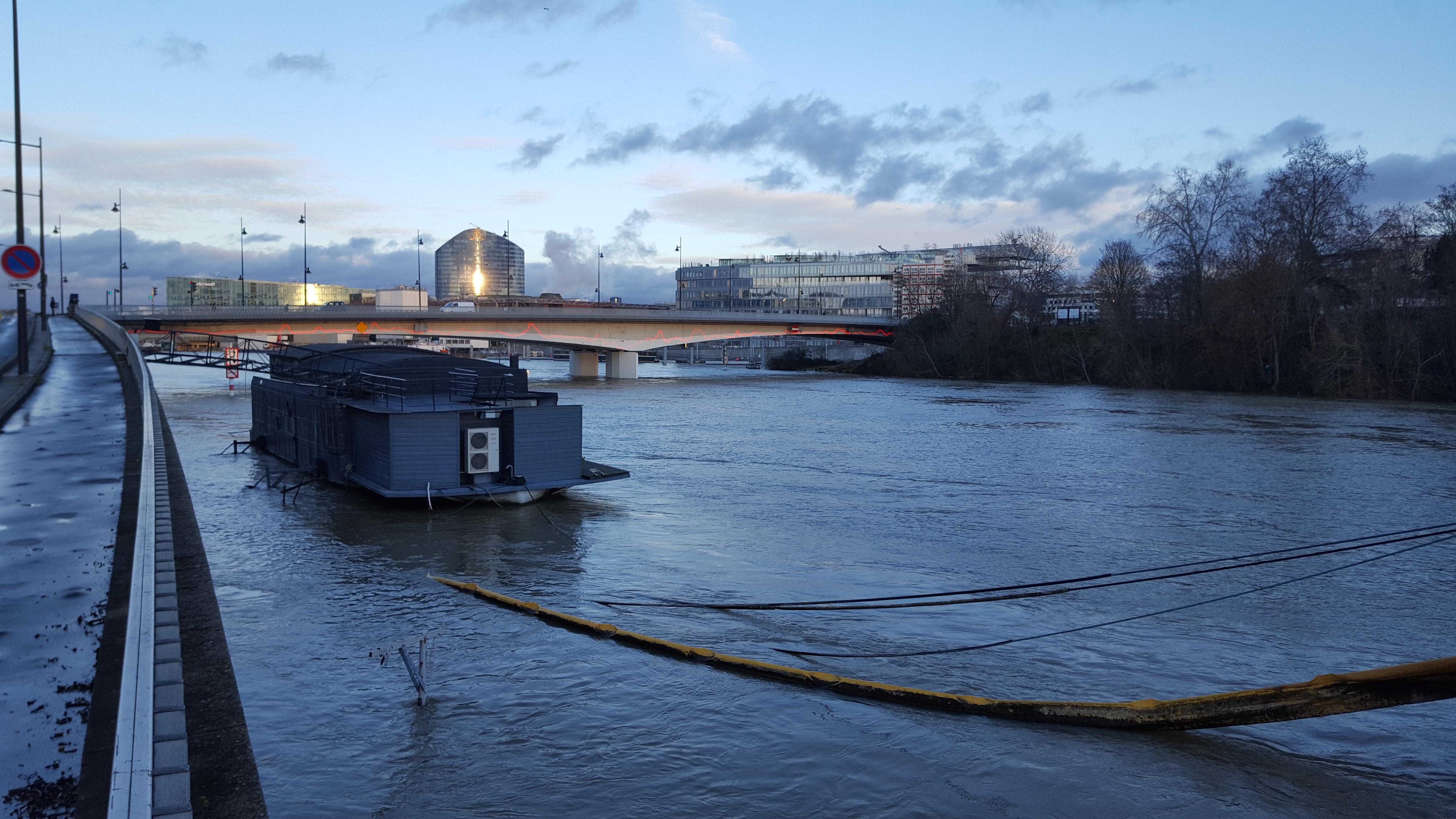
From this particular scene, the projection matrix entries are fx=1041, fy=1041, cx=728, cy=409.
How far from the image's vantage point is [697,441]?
112ft

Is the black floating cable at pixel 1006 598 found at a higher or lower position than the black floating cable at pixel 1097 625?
higher

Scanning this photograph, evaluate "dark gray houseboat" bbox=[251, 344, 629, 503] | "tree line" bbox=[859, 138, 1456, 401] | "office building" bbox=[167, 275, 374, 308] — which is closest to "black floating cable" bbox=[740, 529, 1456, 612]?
"dark gray houseboat" bbox=[251, 344, 629, 503]

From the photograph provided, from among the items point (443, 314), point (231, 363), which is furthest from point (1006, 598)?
point (443, 314)

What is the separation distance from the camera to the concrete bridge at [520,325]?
6156 centimetres

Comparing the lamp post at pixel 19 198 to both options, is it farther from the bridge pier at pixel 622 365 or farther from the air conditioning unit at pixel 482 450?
the bridge pier at pixel 622 365

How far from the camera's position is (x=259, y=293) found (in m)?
173

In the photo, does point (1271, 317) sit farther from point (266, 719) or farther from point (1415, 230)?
point (266, 719)

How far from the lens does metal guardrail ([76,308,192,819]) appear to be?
5020 millimetres

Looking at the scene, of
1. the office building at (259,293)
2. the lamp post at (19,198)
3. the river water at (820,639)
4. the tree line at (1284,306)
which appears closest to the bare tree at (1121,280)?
the tree line at (1284,306)

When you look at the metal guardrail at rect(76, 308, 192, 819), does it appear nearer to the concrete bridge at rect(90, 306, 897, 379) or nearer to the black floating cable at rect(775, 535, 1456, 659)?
the black floating cable at rect(775, 535, 1456, 659)

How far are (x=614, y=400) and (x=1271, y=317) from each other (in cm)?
3847

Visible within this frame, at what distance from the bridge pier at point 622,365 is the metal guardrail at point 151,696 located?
7131 centimetres

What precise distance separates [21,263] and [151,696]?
1793 cm

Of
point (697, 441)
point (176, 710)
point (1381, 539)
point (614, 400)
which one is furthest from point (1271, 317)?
point (176, 710)
